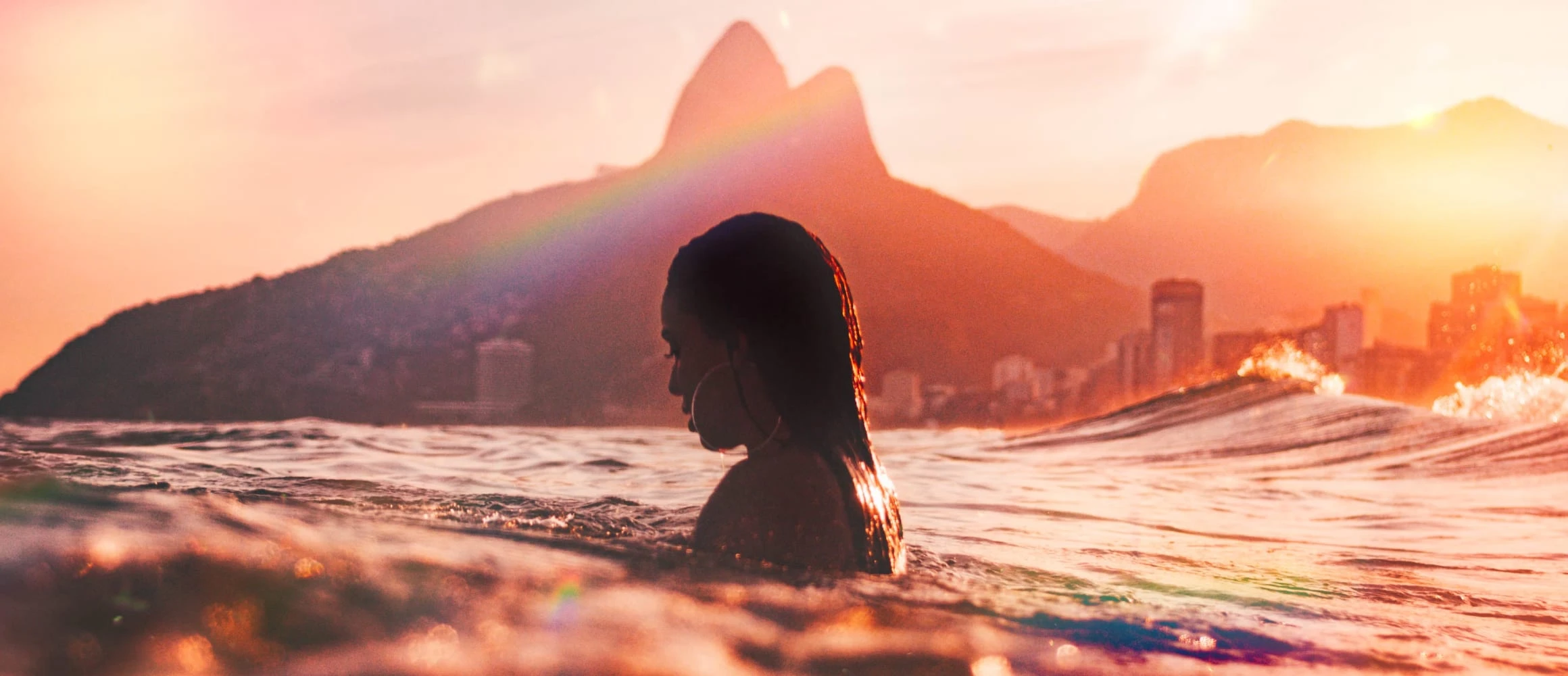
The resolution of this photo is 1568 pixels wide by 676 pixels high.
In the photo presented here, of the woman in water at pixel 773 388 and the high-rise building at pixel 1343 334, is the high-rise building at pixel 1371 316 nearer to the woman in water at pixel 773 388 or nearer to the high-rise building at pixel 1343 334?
the high-rise building at pixel 1343 334

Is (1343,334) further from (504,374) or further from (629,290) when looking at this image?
(504,374)

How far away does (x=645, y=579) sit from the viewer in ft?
9.09

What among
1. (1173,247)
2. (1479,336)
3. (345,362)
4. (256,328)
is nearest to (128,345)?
(256,328)

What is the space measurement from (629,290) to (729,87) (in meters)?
30.6

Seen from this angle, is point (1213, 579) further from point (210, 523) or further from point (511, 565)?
point (210, 523)

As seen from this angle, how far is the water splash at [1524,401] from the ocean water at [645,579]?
53.6 ft

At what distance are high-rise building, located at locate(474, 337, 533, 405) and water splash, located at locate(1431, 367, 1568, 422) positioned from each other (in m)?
103

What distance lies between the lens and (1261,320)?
411 ft

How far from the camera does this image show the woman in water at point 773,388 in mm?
3197

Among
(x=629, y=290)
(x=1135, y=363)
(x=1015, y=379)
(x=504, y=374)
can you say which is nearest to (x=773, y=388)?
(x=1135, y=363)

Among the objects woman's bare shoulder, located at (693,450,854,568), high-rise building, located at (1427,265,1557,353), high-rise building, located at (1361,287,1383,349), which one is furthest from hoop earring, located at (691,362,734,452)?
high-rise building, located at (1361,287,1383,349)

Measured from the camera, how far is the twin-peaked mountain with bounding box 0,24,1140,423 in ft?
406

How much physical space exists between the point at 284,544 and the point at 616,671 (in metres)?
1.07

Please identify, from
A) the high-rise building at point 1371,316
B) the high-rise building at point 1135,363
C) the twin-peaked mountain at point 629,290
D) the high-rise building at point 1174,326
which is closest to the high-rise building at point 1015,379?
the twin-peaked mountain at point 629,290
